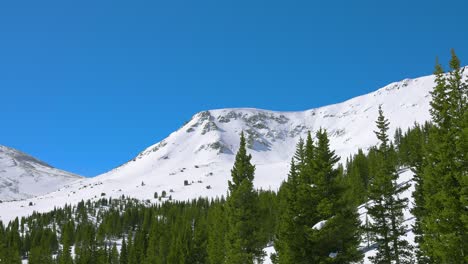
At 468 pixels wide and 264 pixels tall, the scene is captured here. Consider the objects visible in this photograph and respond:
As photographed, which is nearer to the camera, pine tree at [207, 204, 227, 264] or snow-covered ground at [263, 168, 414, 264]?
snow-covered ground at [263, 168, 414, 264]

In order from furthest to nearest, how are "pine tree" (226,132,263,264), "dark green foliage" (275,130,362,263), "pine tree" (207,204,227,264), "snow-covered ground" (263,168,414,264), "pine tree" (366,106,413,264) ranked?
"pine tree" (207,204,227,264)
"snow-covered ground" (263,168,414,264)
"pine tree" (226,132,263,264)
"pine tree" (366,106,413,264)
"dark green foliage" (275,130,362,263)

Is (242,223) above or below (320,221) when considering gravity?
above

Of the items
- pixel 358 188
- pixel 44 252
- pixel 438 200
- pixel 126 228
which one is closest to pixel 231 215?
pixel 438 200

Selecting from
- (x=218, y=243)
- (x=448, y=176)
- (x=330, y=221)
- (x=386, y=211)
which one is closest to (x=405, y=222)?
(x=218, y=243)

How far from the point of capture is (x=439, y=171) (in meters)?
23.7

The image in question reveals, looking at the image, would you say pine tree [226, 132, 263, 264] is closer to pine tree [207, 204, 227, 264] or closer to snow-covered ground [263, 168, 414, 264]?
snow-covered ground [263, 168, 414, 264]

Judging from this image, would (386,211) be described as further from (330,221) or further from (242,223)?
(330,221)

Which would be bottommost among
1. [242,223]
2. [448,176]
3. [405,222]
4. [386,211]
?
[405,222]

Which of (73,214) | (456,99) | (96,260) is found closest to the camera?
(456,99)

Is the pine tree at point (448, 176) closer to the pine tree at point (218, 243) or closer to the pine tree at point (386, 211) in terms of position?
the pine tree at point (386, 211)

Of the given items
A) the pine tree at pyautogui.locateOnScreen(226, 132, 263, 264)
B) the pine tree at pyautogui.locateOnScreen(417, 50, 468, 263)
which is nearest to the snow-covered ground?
the pine tree at pyautogui.locateOnScreen(417, 50, 468, 263)

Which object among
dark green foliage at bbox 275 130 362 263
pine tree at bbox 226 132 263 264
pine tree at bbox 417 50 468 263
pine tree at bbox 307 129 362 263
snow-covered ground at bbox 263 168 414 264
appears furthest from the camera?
snow-covered ground at bbox 263 168 414 264

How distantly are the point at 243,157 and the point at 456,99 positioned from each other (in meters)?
17.8

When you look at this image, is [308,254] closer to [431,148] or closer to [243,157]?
[431,148]
